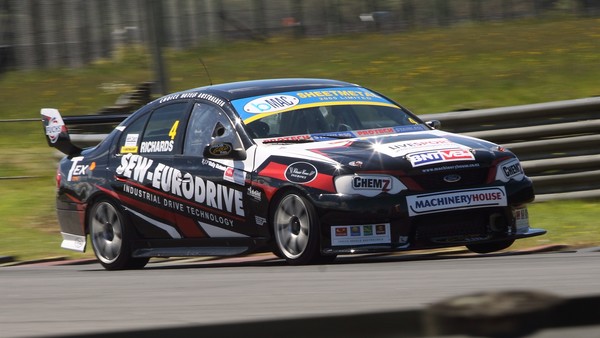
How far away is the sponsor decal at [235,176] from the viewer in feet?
28.2

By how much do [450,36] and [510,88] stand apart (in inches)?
244

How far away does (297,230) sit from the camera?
8.16 metres

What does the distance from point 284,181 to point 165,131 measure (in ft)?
5.52

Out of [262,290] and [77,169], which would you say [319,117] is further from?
[262,290]

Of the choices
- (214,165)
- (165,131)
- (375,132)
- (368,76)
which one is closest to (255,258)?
(165,131)

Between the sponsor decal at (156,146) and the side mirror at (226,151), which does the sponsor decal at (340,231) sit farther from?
the sponsor decal at (156,146)

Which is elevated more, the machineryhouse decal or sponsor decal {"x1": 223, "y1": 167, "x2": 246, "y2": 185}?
sponsor decal {"x1": 223, "y1": 167, "x2": 246, "y2": 185}

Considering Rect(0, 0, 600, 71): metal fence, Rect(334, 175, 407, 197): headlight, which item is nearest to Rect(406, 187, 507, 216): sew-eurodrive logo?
Rect(334, 175, 407, 197): headlight

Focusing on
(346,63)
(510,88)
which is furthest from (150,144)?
(346,63)

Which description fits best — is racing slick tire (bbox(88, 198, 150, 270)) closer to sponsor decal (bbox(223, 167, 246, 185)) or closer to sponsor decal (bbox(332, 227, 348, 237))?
sponsor decal (bbox(223, 167, 246, 185))

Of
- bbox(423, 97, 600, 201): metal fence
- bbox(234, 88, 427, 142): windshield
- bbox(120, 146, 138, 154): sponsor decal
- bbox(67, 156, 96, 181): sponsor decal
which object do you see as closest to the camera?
bbox(234, 88, 427, 142): windshield

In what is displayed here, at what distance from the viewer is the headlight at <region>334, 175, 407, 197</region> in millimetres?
7902

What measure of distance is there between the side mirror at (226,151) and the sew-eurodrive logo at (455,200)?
52.8 inches

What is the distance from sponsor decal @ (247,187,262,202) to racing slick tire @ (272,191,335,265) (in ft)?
0.58
